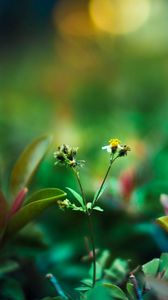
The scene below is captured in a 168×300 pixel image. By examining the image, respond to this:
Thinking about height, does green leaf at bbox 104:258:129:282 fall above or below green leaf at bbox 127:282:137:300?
above

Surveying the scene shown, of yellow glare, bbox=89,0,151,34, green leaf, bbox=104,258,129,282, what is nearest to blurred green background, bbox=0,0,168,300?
yellow glare, bbox=89,0,151,34

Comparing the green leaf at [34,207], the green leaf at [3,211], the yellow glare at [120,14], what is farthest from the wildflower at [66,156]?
the yellow glare at [120,14]

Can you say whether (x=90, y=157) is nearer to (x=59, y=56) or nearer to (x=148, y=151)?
(x=148, y=151)

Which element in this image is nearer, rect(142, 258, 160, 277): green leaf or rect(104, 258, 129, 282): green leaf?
rect(142, 258, 160, 277): green leaf

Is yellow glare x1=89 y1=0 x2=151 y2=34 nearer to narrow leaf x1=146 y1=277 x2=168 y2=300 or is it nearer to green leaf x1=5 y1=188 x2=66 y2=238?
green leaf x1=5 y1=188 x2=66 y2=238

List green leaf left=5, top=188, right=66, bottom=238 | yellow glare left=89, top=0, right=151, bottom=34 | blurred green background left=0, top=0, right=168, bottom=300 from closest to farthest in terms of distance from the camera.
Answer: green leaf left=5, top=188, right=66, bottom=238
blurred green background left=0, top=0, right=168, bottom=300
yellow glare left=89, top=0, right=151, bottom=34

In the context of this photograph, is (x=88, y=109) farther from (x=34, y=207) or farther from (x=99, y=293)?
(x=99, y=293)

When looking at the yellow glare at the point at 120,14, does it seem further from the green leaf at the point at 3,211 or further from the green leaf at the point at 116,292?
the green leaf at the point at 116,292

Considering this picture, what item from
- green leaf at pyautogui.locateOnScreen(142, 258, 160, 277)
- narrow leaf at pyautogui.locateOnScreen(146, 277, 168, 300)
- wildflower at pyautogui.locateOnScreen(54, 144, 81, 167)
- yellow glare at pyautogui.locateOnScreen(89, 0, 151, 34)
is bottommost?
narrow leaf at pyautogui.locateOnScreen(146, 277, 168, 300)

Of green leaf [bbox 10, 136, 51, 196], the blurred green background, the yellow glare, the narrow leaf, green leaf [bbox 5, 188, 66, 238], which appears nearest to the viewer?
the narrow leaf
